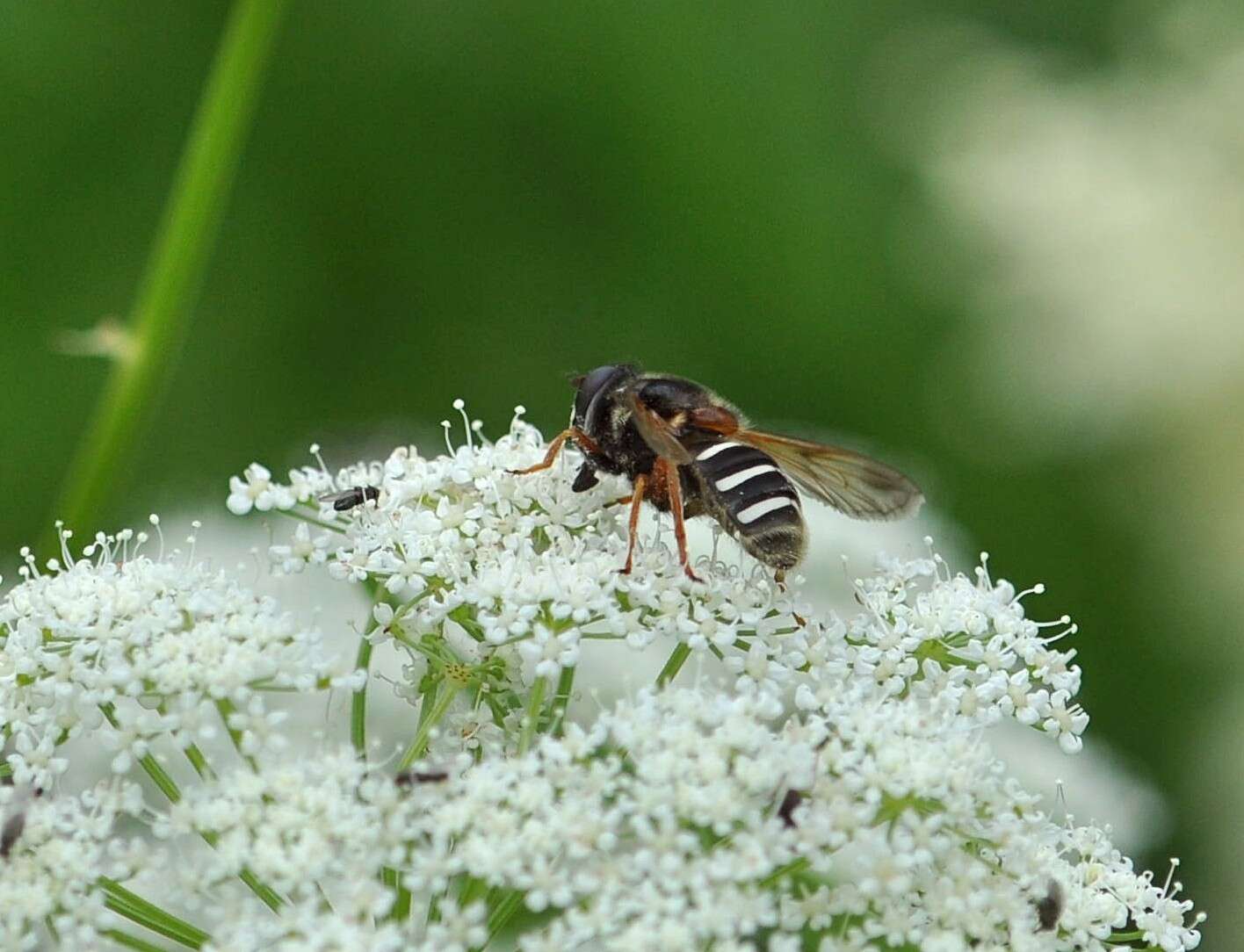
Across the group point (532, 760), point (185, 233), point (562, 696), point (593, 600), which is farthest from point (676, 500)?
point (185, 233)

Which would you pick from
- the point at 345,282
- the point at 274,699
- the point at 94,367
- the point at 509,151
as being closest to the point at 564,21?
the point at 509,151

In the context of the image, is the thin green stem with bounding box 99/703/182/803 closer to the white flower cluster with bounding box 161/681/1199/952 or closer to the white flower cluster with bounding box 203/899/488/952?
the white flower cluster with bounding box 161/681/1199/952

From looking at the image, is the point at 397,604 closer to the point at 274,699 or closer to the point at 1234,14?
the point at 274,699

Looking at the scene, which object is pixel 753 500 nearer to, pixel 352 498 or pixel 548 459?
pixel 548 459

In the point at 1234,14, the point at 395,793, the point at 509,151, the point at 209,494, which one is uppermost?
the point at 509,151

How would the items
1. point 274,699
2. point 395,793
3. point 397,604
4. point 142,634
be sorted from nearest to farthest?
point 395,793 < point 142,634 < point 397,604 < point 274,699

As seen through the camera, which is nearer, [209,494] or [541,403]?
[209,494]
